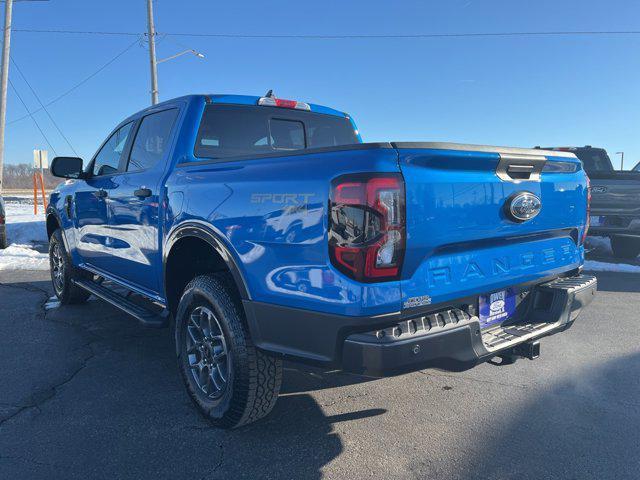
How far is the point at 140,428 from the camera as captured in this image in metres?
2.77

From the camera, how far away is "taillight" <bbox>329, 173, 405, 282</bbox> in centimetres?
194

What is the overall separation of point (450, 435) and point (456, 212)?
4.39ft

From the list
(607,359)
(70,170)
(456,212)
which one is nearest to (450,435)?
(456,212)

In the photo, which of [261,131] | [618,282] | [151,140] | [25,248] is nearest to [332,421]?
[261,131]

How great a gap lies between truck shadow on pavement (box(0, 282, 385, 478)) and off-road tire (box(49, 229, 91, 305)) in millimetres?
1466

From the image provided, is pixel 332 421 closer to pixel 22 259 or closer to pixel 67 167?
pixel 67 167

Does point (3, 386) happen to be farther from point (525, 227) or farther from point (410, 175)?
point (525, 227)

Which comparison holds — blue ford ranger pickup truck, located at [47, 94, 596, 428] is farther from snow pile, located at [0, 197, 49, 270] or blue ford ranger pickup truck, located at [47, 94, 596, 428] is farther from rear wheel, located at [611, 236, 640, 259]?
rear wheel, located at [611, 236, 640, 259]

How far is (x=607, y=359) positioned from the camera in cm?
384

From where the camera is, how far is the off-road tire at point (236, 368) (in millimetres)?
2496

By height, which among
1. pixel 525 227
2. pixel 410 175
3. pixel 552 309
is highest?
pixel 410 175

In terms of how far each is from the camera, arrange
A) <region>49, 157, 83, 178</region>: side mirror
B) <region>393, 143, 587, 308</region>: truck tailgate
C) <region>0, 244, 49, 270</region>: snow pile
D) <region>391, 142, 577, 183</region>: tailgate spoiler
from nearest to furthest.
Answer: <region>393, 143, 587, 308</region>: truck tailgate, <region>391, 142, 577, 183</region>: tailgate spoiler, <region>49, 157, 83, 178</region>: side mirror, <region>0, 244, 49, 270</region>: snow pile

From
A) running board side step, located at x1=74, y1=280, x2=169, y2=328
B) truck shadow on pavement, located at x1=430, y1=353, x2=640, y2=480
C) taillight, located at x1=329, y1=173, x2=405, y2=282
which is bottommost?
truck shadow on pavement, located at x1=430, y1=353, x2=640, y2=480

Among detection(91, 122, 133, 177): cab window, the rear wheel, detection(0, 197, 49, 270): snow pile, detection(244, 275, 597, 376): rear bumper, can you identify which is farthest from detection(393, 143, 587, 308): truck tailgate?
detection(0, 197, 49, 270): snow pile
